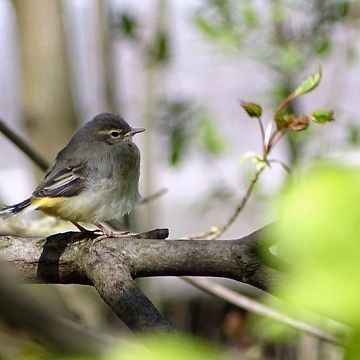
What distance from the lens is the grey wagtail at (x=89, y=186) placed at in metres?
1.96

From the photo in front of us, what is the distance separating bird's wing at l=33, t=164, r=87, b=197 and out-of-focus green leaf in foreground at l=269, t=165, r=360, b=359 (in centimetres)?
161

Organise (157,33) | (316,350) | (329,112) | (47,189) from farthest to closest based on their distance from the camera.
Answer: (157,33)
(316,350)
(47,189)
(329,112)

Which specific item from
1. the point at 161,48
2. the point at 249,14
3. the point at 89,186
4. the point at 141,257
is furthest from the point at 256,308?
the point at 249,14

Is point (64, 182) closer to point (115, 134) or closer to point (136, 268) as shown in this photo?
point (115, 134)

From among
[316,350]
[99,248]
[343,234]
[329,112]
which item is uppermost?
[343,234]

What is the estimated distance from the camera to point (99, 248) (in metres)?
1.41

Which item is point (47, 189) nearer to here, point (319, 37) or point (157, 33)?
point (157, 33)

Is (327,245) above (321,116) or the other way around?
above

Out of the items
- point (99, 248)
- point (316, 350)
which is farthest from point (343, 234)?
point (316, 350)

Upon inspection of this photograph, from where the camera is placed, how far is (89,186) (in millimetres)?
2002

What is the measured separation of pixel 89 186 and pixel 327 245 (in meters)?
1.65

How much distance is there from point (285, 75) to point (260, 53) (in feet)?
0.43

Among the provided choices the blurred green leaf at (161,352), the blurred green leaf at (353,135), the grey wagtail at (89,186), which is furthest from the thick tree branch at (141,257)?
the blurred green leaf at (353,135)

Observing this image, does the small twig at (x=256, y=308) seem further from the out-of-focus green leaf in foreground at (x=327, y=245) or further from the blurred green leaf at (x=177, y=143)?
the out-of-focus green leaf in foreground at (x=327, y=245)
